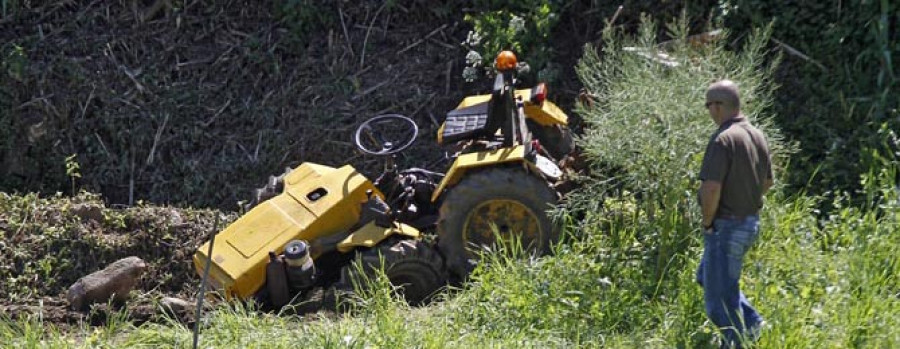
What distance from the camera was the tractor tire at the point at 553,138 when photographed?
9.39m

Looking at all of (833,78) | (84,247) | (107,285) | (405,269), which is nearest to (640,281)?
(405,269)

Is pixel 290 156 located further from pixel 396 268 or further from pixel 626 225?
pixel 626 225

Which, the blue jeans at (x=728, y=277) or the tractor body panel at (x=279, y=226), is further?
the tractor body panel at (x=279, y=226)

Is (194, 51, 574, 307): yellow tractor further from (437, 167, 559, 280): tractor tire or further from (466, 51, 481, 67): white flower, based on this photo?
(466, 51, 481, 67): white flower

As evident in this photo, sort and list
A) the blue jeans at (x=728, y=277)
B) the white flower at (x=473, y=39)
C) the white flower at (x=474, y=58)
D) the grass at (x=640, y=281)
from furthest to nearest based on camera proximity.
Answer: the white flower at (x=473, y=39), the white flower at (x=474, y=58), the grass at (x=640, y=281), the blue jeans at (x=728, y=277)

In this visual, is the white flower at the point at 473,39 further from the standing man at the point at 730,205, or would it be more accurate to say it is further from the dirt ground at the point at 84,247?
the standing man at the point at 730,205

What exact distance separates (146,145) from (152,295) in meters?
2.66

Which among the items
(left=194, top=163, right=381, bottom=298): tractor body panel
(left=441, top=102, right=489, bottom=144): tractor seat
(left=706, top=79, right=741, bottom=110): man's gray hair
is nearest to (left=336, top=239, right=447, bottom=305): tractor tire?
(left=194, top=163, right=381, bottom=298): tractor body panel

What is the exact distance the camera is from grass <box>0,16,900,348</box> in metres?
7.09

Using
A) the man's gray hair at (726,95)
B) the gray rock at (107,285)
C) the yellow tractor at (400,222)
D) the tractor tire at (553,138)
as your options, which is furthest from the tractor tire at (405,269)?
the man's gray hair at (726,95)

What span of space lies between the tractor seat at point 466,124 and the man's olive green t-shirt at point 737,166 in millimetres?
2303

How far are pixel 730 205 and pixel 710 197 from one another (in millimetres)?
145

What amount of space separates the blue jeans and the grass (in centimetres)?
16

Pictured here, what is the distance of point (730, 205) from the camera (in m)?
6.77
